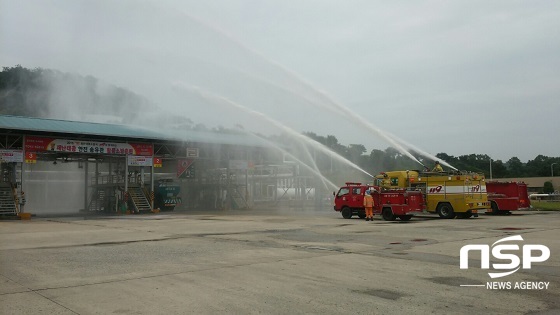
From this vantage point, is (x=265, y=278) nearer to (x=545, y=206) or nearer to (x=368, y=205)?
(x=368, y=205)

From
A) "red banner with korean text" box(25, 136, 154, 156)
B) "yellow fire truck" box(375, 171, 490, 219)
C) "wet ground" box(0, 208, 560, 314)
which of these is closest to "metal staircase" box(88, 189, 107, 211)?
"red banner with korean text" box(25, 136, 154, 156)

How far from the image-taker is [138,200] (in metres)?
39.2

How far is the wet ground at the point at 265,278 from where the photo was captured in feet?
22.5

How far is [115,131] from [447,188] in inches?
1032

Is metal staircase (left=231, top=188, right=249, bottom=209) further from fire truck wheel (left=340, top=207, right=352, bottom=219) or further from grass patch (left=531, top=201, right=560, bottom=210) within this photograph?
grass patch (left=531, top=201, right=560, bottom=210)

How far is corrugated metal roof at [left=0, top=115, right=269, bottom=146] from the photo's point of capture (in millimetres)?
32500

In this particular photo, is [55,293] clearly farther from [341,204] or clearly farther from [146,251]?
[341,204]

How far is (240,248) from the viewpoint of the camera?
13523mm

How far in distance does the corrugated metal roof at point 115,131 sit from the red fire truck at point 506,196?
19.1 metres

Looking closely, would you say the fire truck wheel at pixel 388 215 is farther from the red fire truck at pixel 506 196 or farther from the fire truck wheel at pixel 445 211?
the red fire truck at pixel 506 196

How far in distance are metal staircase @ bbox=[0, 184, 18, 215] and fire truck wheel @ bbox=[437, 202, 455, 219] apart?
1123 inches

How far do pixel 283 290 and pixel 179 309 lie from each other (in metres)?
1.99

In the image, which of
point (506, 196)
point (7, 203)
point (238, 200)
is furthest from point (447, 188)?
point (7, 203)

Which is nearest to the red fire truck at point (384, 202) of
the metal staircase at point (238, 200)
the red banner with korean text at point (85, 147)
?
the red banner with korean text at point (85, 147)
